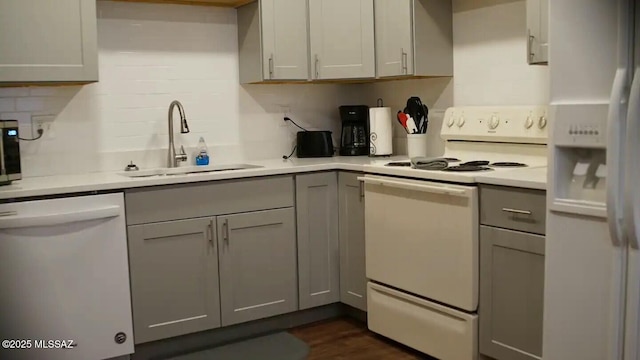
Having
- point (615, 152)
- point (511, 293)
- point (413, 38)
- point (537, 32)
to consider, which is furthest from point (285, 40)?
point (615, 152)

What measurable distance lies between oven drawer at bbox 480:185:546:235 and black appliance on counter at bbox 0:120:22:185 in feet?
6.81

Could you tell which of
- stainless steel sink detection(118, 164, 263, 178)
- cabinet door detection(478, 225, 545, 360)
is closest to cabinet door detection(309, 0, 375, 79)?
stainless steel sink detection(118, 164, 263, 178)

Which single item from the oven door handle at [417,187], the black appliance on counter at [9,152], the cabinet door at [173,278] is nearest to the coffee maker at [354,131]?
the oven door handle at [417,187]

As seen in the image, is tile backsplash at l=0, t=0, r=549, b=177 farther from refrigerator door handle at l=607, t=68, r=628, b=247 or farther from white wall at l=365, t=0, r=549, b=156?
refrigerator door handle at l=607, t=68, r=628, b=247

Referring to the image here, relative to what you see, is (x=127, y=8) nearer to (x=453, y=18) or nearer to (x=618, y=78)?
(x=453, y=18)

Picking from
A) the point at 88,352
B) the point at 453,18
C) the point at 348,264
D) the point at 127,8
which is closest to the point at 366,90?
the point at 453,18

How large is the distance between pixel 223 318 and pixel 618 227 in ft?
6.81

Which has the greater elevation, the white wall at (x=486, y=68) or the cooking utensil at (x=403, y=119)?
the white wall at (x=486, y=68)

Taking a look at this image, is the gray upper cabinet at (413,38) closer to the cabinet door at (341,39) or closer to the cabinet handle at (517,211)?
the cabinet door at (341,39)

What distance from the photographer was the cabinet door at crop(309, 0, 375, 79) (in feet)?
13.2

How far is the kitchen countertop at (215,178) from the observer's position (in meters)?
2.91

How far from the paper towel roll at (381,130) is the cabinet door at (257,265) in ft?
2.42

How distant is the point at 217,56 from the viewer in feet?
13.6

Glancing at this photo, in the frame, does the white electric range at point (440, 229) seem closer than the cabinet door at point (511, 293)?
No
